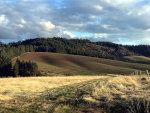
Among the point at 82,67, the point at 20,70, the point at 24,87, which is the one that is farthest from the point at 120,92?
the point at 82,67

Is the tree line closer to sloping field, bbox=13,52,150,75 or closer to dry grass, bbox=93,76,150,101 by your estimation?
sloping field, bbox=13,52,150,75

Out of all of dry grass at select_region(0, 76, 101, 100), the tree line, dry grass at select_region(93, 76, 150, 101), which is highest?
dry grass at select_region(93, 76, 150, 101)

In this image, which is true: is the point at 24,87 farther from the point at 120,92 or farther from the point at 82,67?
the point at 82,67

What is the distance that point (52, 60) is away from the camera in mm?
113250

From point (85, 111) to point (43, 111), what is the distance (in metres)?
2.67

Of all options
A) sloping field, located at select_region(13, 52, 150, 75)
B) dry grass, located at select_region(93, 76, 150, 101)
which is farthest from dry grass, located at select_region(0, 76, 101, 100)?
sloping field, located at select_region(13, 52, 150, 75)

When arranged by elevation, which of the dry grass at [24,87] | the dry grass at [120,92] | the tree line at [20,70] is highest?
the dry grass at [120,92]

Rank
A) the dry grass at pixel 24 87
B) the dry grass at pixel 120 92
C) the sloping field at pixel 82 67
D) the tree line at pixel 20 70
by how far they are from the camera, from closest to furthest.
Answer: the dry grass at pixel 120 92, the dry grass at pixel 24 87, the tree line at pixel 20 70, the sloping field at pixel 82 67

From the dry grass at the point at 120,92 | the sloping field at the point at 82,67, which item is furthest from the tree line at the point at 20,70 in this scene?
the dry grass at the point at 120,92

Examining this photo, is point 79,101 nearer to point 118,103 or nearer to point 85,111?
point 85,111

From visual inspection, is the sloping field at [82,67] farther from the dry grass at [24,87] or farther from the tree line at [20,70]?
the dry grass at [24,87]

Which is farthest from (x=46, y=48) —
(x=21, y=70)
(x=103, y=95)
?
(x=103, y=95)

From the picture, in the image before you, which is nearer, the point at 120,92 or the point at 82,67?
the point at 120,92

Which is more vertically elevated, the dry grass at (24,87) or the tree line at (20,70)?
the dry grass at (24,87)
